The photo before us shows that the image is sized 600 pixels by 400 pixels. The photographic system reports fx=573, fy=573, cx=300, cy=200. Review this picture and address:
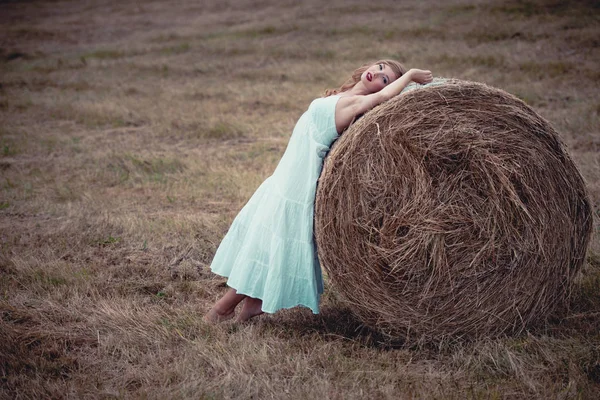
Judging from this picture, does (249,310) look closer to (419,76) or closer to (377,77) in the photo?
(377,77)

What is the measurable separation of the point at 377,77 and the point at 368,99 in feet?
0.99

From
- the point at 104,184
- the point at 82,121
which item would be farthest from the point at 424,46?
the point at 104,184

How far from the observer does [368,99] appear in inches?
131

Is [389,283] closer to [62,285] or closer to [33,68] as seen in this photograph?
[62,285]

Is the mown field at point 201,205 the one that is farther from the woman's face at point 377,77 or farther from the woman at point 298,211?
the woman's face at point 377,77

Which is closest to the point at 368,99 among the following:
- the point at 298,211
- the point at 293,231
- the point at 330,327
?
the point at 298,211

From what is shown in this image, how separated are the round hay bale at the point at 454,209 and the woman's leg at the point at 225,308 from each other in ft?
2.50

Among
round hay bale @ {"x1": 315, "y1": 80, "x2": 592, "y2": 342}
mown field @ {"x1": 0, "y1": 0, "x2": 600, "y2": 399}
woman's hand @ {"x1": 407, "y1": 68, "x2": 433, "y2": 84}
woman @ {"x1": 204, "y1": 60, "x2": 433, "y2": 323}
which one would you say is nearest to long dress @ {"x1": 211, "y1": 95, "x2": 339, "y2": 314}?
woman @ {"x1": 204, "y1": 60, "x2": 433, "y2": 323}

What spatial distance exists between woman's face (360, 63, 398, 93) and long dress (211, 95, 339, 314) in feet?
0.81

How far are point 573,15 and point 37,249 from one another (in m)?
14.6

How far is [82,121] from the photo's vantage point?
9.63 meters

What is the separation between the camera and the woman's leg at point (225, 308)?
3666 mm

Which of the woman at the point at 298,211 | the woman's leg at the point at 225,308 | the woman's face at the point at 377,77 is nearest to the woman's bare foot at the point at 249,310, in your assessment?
the woman's leg at the point at 225,308

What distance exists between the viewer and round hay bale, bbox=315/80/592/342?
3156mm
